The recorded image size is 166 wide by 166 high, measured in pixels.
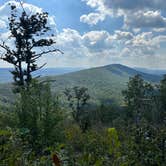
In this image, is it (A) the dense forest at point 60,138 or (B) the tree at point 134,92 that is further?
(B) the tree at point 134,92

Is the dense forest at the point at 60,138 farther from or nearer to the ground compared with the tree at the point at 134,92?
farther from the ground

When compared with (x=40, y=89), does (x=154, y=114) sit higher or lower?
lower

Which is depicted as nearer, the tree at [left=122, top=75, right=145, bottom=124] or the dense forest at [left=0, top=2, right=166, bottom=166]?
the dense forest at [left=0, top=2, right=166, bottom=166]

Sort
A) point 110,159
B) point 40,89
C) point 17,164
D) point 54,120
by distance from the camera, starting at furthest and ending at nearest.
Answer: point 40,89 → point 54,120 → point 110,159 → point 17,164

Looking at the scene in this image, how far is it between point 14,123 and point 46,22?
2020 centimetres

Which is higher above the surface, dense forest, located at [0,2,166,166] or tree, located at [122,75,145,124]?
dense forest, located at [0,2,166,166]

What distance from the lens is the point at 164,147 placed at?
7.48 m

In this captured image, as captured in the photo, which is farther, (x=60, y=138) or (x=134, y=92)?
(x=134, y=92)

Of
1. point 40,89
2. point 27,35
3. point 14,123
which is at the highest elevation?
point 27,35

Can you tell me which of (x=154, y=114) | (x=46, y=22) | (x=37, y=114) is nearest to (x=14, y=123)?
(x=37, y=114)

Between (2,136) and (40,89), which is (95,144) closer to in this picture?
(2,136)

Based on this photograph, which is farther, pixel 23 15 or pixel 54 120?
pixel 23 15

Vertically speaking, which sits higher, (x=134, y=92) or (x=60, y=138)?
(x=60, y=138)

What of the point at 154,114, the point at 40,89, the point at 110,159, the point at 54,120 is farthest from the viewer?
the point at 154,114
